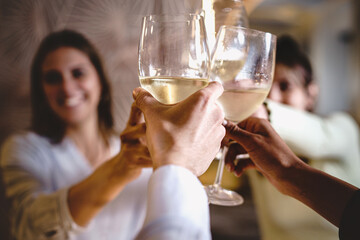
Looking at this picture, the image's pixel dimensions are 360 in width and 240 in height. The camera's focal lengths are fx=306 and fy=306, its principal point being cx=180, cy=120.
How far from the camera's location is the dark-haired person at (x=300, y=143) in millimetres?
848

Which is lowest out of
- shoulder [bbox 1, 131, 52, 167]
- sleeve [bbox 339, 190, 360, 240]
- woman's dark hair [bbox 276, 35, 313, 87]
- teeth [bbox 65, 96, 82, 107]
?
shoulder [bbox 1, 131, 52, 167]

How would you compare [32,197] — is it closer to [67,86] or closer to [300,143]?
[67,86]

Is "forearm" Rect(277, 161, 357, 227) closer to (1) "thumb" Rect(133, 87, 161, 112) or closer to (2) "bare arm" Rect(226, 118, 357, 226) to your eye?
(2) "bare arm" Rect(226, 118, 357, 226)

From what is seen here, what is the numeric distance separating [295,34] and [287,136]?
516 centimetres

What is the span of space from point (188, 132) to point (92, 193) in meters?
0.44

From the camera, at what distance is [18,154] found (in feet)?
3.33

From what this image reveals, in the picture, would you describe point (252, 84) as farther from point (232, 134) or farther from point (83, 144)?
point (83, 144)

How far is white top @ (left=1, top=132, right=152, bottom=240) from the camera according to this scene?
0.89 m

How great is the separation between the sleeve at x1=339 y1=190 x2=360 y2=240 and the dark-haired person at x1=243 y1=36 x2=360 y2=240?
0.58 feet

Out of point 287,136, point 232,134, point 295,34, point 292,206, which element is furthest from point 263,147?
point 295,34

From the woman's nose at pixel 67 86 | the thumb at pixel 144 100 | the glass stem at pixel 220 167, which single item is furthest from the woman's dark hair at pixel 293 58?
the thumb at pixel 144 100

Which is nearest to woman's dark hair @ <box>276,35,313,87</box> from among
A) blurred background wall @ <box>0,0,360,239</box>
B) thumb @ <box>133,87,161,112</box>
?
blurred background wall @ <box>0,0,360,239</box>

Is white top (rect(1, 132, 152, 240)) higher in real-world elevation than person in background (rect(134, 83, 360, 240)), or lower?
lower

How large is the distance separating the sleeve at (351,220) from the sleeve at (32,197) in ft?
1.89
